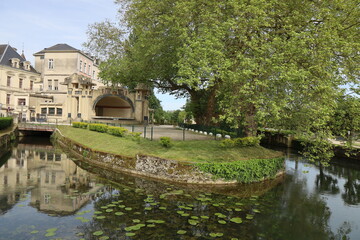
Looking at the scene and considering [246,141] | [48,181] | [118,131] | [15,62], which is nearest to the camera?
[48,181]

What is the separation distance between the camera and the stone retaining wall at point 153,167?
526 inches

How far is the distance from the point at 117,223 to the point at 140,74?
2159cm

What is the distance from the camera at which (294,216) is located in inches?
390

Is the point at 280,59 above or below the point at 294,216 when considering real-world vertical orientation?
above

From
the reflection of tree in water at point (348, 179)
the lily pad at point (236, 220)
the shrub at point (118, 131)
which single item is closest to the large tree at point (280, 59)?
the reflection of tree in water at point (348, 179)

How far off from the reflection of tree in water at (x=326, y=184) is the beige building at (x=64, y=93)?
2522 cm

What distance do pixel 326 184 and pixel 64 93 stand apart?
51.0 meters

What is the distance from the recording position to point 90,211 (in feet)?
29.8

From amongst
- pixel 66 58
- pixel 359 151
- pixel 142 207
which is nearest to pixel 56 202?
pixel 142 207

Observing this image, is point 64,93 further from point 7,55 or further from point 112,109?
point 112,109

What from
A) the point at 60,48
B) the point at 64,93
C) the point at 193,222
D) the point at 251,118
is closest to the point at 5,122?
the point at 64,93

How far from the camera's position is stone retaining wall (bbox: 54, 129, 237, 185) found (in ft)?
43.8

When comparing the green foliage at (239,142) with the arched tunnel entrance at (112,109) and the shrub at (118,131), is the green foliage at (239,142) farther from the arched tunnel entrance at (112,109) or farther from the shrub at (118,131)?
the arched tunnel entrance at (112,109)

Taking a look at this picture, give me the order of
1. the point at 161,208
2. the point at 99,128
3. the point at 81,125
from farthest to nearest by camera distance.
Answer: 1. the point at 81,125
2. the point at 99,128
3. the point at 161,208
